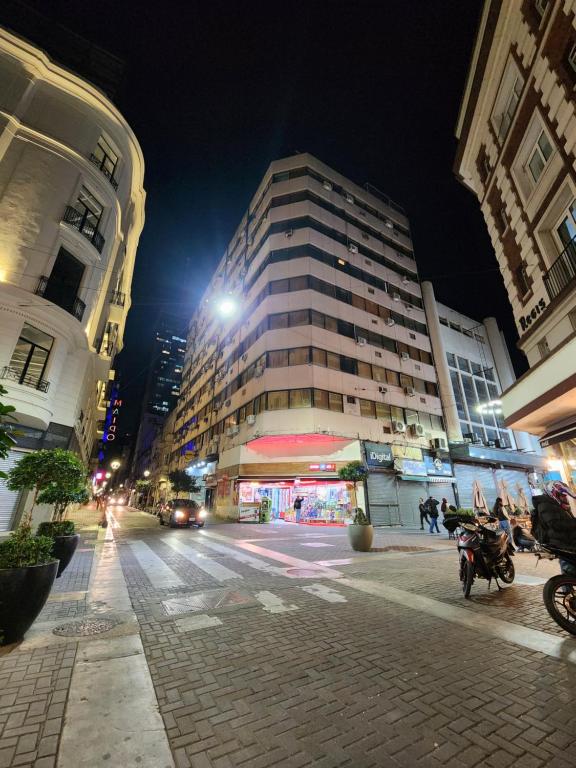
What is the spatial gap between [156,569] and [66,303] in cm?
1384

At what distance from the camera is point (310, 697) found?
2.91 m

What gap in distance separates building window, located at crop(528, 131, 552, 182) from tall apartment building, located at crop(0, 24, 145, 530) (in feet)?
65.5

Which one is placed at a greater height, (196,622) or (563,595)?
(563,595)

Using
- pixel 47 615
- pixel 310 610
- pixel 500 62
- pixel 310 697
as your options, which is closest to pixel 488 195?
pixel 500 62

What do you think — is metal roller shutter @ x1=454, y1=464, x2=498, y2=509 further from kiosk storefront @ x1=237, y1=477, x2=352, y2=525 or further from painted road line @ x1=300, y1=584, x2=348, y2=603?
painted road line @ x1=300, y1=584, x2=348, y2=603

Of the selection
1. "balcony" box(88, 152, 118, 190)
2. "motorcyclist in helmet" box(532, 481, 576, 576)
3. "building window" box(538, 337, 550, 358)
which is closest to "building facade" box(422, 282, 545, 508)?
"building window" box(538, 337, 550, 358)

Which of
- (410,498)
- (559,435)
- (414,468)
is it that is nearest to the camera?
(559,435)

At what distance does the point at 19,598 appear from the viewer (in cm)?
385

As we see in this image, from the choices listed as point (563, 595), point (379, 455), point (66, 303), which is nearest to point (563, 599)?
point (563, 595)

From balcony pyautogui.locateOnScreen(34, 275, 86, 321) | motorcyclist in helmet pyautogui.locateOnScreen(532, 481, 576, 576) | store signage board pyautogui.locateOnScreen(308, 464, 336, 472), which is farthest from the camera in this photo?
store signage board pyautogui.locateOnScreen(308, 464, 336, 472)

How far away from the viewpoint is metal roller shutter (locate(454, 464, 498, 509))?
1113 inches

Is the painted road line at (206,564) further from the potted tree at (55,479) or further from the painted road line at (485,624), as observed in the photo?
the potted tree at (55,479)

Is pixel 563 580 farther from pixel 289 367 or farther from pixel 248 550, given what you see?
pixel 289 367

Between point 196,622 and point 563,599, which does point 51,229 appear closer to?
point 196,622
